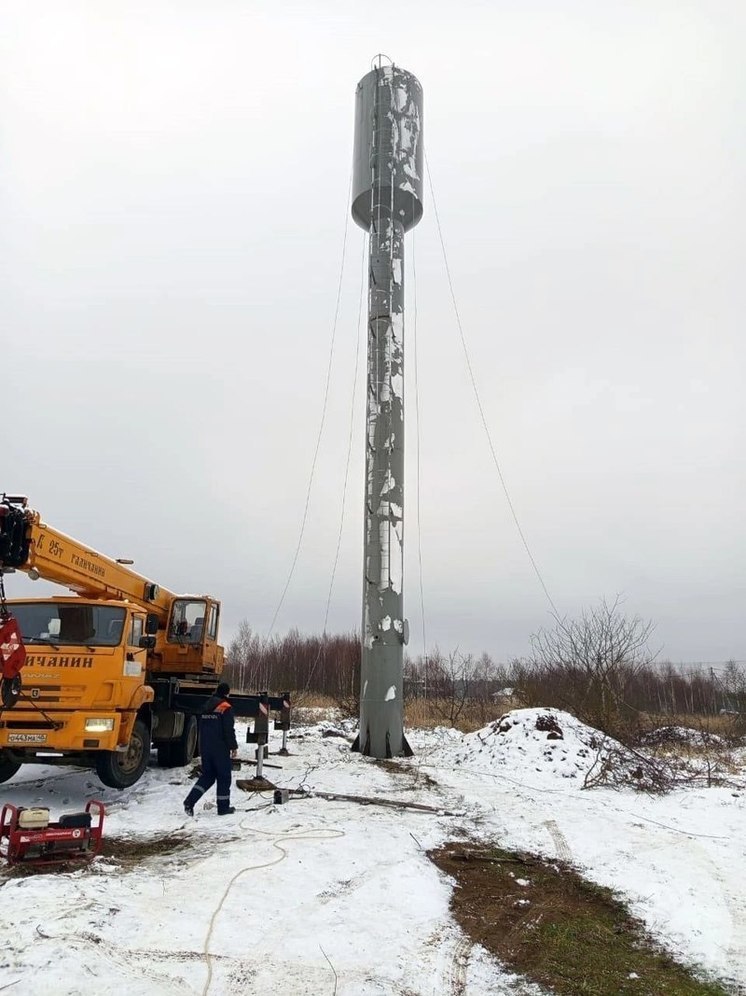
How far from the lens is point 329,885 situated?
612cm

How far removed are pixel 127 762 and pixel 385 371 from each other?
1018 cm

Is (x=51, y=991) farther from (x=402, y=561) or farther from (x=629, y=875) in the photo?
(x=402, y=561)

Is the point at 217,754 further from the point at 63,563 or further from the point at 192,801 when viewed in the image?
the point at 63,563

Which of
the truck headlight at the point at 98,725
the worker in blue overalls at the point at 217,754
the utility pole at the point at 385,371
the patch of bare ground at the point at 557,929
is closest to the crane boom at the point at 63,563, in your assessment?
the truck headlight at the point at 98,725

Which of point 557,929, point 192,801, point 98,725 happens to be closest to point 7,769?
point 98,725

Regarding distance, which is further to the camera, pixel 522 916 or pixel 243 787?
pixel 243 787

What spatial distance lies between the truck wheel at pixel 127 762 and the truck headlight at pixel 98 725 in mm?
441

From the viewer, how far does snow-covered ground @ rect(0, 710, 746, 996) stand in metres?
4.32

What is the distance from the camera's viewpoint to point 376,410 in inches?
630

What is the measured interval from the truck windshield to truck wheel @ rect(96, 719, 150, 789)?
1599 mm

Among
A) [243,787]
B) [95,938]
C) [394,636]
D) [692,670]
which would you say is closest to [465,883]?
[95,938]

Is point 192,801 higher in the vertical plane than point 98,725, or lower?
lower

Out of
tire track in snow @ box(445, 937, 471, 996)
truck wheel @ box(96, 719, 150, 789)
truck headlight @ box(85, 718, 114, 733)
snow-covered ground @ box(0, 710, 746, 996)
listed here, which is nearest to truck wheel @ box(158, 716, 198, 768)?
snow-covered ground @ box(0, 710, 746, 996)

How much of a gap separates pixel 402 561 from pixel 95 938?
446 inches
